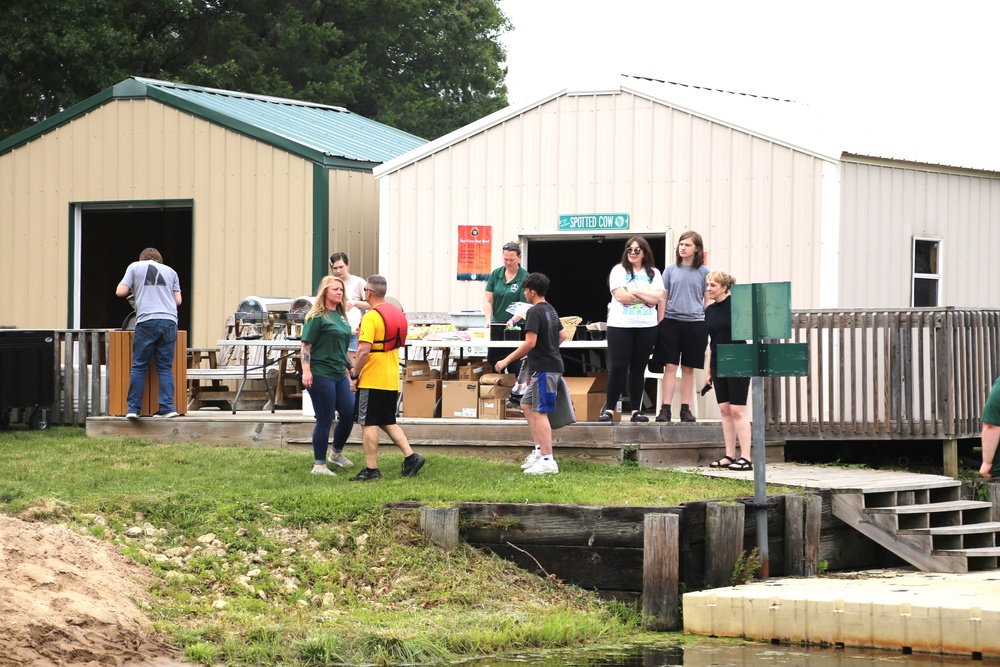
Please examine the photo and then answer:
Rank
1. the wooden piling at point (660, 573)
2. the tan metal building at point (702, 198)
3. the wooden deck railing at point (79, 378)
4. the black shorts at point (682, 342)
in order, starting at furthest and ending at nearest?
1. the wooden deck railing at point (79, 378)
2. the tan metal building at point (702, 198)
3. the black shorts at point (682, 342)
4. the wooden piling at point (660, 573)

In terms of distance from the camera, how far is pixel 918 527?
40.2 feet

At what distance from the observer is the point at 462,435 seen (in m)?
13.5

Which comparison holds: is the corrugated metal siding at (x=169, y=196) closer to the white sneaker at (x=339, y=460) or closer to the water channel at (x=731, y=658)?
the white sneaker at (x=339, y=460)

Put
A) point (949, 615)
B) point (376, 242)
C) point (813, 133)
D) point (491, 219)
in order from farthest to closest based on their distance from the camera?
point (376, 242) → point (491, 219) → point (813, 133) → point (949, 615)

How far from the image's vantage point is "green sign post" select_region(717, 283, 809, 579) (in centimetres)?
1084

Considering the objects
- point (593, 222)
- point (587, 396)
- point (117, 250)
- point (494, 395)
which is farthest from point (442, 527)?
point (117, 250)

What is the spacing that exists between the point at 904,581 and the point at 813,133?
6195mm

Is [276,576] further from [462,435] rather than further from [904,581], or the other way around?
[904,581]

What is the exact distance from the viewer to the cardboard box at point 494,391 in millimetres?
14266

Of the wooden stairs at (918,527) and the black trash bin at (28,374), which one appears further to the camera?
the black trash bin at (28,374)

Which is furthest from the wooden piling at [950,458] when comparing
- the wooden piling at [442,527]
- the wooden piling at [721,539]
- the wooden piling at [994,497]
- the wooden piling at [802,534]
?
the wooden piling at [442,527]

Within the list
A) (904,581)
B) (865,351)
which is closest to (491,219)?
(865,351)

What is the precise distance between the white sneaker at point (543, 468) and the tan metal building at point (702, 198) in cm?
422

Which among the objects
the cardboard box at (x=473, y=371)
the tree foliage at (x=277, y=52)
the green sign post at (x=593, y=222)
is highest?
the tree foliage at (x=277, y=52)
